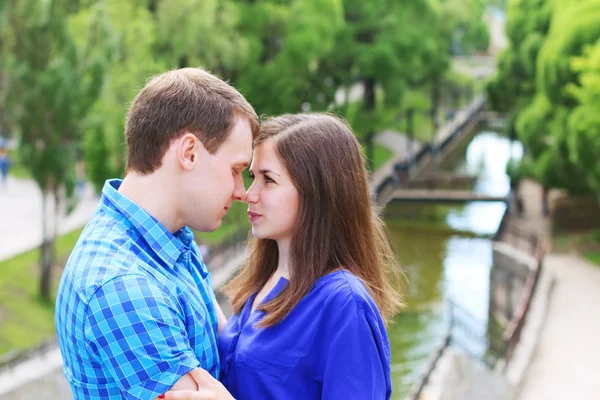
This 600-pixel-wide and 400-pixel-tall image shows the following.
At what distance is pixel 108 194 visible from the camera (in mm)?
2559

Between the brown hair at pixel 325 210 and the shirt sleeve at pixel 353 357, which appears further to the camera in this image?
the brown hair at pixel 325 210

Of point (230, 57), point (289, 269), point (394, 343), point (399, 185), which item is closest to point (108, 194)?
point (289, 269)

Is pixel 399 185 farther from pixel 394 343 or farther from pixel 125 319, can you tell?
pixel 125 319

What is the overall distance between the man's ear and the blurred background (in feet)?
16.9

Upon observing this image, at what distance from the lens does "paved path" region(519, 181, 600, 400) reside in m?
12.0

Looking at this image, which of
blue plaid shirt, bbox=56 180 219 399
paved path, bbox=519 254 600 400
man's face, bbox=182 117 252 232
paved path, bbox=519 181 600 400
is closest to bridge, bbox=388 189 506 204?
paved path, bbox=519 181 600 400

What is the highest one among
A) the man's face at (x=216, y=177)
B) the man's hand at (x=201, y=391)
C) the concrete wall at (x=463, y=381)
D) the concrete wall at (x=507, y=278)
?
the man's face at (x=216, y=177)

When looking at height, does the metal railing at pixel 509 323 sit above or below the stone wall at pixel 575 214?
above

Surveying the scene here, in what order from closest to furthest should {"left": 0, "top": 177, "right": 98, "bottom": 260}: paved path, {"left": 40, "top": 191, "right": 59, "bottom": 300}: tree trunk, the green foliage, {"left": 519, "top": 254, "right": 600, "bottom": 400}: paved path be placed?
{"left": 519, "top": 254, "right": 600, "bottom": 400}: paved path → {"left": 40, "top": 191, "right": 59, "bottom": 300}: tree trunk → {"left": 0, "top": 177, "right": 98, "bottom": 260}: paved path → the green foliage

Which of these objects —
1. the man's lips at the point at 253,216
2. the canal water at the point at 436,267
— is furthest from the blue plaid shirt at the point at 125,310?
the canal water at the point at 436,267

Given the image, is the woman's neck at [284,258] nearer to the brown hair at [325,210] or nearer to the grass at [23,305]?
the brown hair at [325,210]

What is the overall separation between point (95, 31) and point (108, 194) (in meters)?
12.3

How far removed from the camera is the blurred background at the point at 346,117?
1377cm

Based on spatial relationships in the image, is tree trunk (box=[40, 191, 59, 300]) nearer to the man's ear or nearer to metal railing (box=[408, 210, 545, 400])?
metal railing (box=[408, 210, 545, 400])
